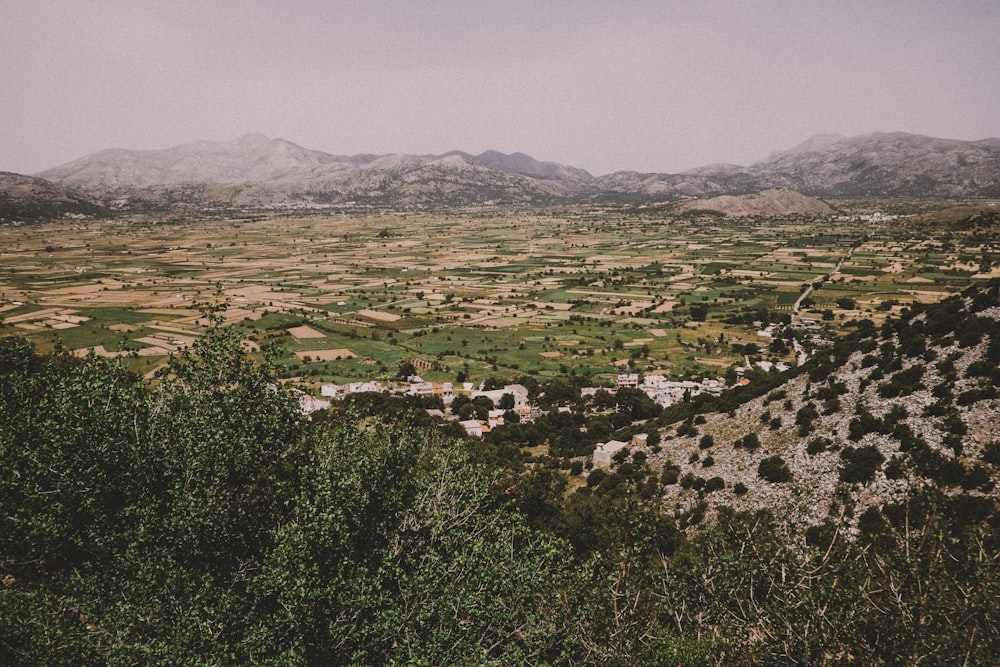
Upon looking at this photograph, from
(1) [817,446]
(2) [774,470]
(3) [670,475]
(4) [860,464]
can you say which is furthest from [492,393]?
(4) [860,464]

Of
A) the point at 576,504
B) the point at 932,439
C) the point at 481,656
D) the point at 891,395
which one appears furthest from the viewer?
the point at 891,395

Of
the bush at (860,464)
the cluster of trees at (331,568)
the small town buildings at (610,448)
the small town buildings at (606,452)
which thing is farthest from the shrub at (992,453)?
the small town buildings at (606,452)

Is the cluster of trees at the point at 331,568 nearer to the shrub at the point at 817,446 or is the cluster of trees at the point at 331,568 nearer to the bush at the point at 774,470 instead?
the bush at the point at 774,470

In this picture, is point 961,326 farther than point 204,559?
Yes

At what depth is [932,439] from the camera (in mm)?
39969

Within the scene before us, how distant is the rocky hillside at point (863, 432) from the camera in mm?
37469

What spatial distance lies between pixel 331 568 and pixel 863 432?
44528 mm

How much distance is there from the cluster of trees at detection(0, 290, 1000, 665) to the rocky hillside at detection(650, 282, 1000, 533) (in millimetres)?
10180

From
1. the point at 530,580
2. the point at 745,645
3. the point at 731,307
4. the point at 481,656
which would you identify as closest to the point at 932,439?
the point at 745,645

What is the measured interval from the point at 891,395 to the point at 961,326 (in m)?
12.2

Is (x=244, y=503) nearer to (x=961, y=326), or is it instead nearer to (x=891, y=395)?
(x=891, y=395)

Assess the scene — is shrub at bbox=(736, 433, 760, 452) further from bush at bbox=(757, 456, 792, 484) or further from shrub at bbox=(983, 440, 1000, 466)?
shrub at bbox=(983, 440, 1000, 466)

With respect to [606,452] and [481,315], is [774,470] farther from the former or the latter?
[481,315]

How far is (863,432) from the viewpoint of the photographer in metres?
44.2
